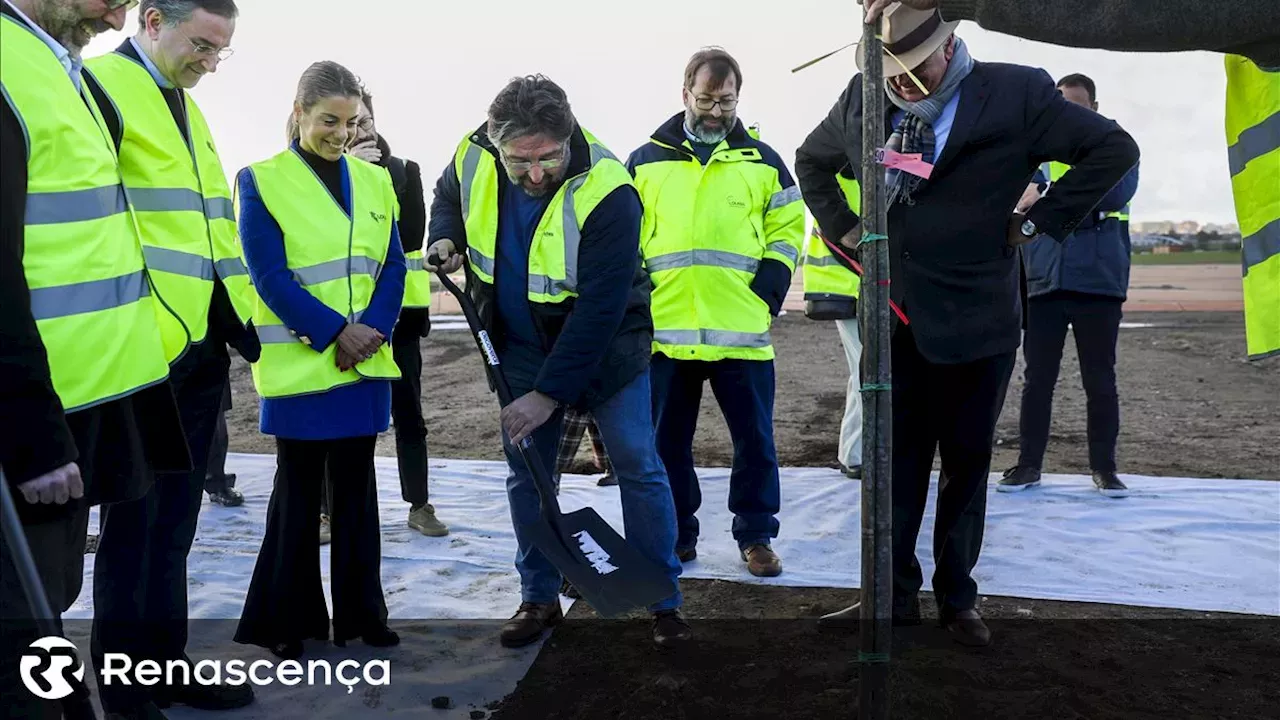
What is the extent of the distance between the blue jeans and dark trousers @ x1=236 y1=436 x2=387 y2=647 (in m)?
0.46

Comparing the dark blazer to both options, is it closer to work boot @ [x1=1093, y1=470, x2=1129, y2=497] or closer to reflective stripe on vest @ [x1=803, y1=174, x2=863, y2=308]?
reflective stripe on vest @ [x1=803, y1=174, x2=863, y2=308]

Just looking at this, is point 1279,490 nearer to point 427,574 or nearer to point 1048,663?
point 1048,663

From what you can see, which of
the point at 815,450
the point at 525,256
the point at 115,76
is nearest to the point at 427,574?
the point at 525,256

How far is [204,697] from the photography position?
9.66 ft

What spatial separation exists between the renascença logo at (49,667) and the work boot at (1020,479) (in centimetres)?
414

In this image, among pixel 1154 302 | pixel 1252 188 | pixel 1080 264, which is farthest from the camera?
pixel 1154 302

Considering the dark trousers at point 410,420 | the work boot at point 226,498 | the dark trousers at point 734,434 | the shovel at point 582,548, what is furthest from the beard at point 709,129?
the work boot at point 226,498

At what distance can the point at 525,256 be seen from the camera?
333 cm

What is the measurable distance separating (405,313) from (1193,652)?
3100 millimetres

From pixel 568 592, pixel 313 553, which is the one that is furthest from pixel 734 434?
pixel 313 553

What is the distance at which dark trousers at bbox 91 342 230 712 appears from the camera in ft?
8.96

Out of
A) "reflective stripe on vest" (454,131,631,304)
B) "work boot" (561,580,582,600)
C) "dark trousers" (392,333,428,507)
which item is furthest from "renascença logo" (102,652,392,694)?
"dark trousers" (392,333,428,507)

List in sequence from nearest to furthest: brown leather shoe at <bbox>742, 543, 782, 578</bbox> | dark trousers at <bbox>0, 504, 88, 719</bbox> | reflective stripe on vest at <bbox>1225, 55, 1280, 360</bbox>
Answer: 1. dark trousers at <bbox>0, 504, 88, 719</bbox>
2. reflective stripe on vest at <bbox>1225, 55, 1280, 360</bbox>
3. brown leather shoe at <bbox>742, 543, 782, 578</bbox>

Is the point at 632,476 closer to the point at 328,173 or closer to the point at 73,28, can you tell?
the point at 328,173
